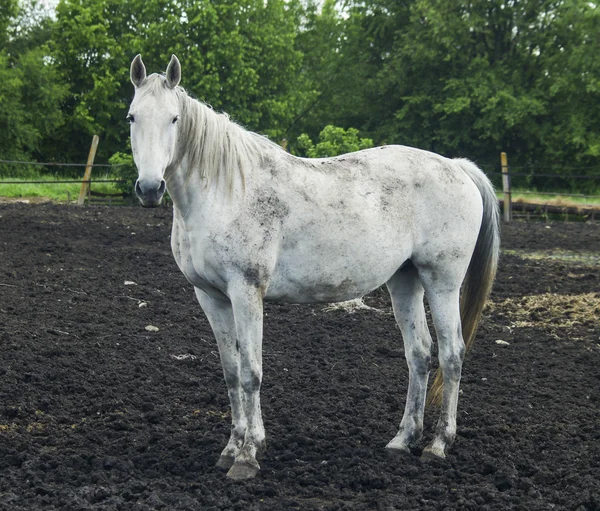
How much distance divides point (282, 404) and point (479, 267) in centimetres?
154

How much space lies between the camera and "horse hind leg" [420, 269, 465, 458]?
14.3 feet

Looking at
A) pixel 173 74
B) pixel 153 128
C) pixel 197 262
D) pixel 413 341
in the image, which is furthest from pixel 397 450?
pixel 173 74

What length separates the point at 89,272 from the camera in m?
8.95

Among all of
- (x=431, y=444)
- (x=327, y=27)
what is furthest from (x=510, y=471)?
(x=327, y=27)

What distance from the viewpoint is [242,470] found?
382 centimetres

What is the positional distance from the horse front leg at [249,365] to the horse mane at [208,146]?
1.89ft

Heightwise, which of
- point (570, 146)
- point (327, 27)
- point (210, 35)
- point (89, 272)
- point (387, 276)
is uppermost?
point (327, 27)

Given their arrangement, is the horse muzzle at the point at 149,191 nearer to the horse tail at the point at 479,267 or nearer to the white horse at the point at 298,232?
the white horse at the point at 298,232

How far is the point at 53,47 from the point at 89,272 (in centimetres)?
2619

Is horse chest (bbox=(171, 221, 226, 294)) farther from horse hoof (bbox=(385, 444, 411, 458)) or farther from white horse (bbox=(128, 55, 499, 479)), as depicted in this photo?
horse hoof (bbox=(385, 444, 411, 458))

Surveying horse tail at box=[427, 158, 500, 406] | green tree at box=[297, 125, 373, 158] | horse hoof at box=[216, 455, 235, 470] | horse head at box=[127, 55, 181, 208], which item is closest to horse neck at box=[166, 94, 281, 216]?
→ horse head at box=[127, 55, 181, 208]

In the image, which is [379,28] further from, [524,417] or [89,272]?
[524,417]

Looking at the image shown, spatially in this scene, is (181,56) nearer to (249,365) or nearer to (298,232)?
(298,232)

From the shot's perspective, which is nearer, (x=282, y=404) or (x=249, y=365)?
(x=249, y=365)
